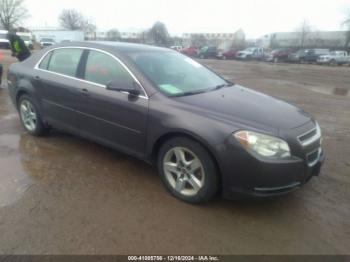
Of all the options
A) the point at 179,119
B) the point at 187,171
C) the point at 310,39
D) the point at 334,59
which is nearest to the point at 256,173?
the point at 187,171

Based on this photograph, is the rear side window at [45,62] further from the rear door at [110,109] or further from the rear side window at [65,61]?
the rear door at [110,109]

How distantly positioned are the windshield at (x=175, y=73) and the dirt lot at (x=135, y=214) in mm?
1148

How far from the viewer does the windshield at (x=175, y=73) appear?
12.0 feet

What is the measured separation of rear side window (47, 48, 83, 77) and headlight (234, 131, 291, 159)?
2.58 m

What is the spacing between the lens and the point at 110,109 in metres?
3.78

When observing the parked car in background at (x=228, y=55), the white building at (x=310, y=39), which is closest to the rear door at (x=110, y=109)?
the parked car in background at (x=228, y=55)

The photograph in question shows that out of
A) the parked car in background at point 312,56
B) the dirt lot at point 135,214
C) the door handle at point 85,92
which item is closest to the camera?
the dirt lot at point 135,214

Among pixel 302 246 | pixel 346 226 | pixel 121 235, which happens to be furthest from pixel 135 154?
pixel 346 226

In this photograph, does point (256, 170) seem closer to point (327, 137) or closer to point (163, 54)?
point (163, 54)

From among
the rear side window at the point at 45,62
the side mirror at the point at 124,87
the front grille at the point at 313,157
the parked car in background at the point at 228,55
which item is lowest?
the parked car in background at the point at 228,55

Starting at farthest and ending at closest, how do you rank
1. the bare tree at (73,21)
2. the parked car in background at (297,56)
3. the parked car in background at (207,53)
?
the bare tree at (73,21), the parked car in background at (207,53), the parked car in background at (297,56)

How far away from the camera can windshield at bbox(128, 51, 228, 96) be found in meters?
3.66

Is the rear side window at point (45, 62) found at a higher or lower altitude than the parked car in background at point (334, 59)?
higher

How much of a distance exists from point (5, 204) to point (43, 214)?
47 cm
